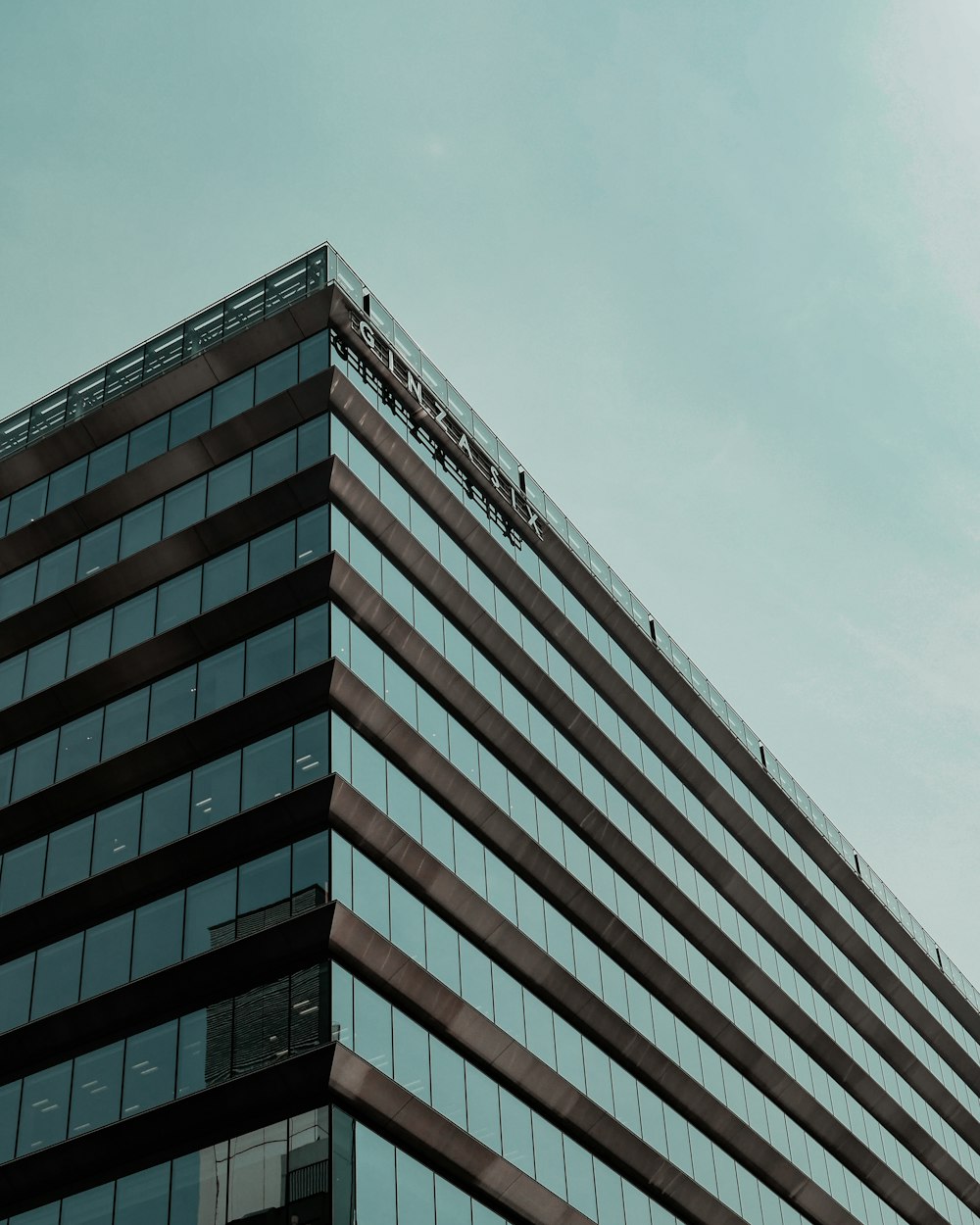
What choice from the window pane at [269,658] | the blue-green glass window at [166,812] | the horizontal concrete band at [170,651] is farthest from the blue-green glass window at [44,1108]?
the horizontal concrete band at [170,651]

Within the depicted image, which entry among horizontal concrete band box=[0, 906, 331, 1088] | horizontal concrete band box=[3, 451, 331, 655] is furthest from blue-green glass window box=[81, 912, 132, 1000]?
horizontal concrete band box=[3, 451, 331, 655]

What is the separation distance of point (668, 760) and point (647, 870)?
6.62m

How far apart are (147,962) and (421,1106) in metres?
7.31

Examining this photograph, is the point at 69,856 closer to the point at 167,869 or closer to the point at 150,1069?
the point at 167,869

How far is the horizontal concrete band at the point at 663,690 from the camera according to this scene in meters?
49.7

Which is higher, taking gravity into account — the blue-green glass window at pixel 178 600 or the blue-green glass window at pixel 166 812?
the blue-green glass window at pixel 178 600

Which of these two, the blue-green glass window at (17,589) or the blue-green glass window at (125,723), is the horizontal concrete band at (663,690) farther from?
the blue-green glass window at (17,589)

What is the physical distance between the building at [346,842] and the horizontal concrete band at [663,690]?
0.16 meters

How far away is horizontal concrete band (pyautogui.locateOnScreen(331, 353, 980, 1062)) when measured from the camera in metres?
49.7

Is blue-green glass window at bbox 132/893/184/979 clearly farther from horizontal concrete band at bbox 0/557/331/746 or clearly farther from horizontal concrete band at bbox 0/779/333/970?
horizontal concrete band at bbox 0/557/331/746

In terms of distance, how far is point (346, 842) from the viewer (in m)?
40.2

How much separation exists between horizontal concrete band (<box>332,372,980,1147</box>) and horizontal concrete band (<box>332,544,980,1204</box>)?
12.6 inches

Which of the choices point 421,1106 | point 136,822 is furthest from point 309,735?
point 421,1106

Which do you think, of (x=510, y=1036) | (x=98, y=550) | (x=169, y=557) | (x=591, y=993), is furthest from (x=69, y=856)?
(x=591, y=993)
